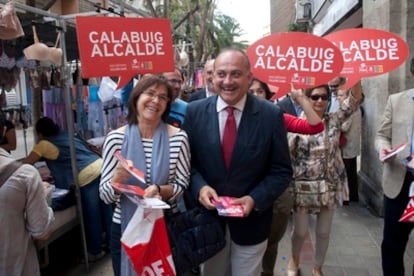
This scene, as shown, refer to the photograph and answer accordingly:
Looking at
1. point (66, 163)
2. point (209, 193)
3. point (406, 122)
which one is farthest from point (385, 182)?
point (66, 163)

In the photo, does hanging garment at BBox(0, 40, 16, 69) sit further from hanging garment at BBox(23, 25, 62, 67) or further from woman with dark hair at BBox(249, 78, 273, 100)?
woman with dark hair at BBox(249, 78, 273, 100)

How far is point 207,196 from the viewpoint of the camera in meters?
2.24

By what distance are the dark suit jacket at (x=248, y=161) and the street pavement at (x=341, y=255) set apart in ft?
5.54

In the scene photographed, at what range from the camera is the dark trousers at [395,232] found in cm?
286

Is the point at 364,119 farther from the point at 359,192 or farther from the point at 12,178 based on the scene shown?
the point at 12,178

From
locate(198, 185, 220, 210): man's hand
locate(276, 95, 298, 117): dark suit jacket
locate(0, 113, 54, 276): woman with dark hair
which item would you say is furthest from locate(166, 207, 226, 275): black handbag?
locate(276, 95, 298, 117): dark suit jacket

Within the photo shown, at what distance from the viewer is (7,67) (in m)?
4.96

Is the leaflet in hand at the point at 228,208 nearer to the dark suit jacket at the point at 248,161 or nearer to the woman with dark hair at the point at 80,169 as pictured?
the dark suit jacket at the point at 248,161

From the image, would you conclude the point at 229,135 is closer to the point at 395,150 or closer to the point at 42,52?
the point at 395,150

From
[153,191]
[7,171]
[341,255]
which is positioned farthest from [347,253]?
[7,171]

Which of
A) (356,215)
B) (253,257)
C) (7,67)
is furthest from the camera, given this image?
(356,215)

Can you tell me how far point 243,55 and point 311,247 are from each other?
9.25 feet

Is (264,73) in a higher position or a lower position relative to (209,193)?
higher

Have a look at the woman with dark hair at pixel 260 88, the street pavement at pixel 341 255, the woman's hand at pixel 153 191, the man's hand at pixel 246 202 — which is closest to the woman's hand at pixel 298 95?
the woman with dark hair at pixel 260 88
